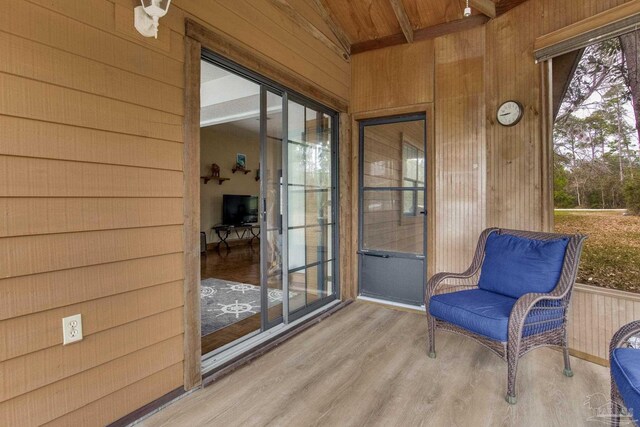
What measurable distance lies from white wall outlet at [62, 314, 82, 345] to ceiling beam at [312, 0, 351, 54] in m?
3.23

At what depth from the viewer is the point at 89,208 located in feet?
5.10

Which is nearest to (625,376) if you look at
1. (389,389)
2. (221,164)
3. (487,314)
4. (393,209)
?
(487,314)

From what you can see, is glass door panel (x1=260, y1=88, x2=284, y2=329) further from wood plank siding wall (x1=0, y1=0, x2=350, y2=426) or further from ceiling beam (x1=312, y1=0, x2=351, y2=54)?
ceiling beam (x1=312, y1=0, x2=351, y2=54)

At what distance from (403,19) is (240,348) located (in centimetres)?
331

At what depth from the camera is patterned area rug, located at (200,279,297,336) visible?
2992mm

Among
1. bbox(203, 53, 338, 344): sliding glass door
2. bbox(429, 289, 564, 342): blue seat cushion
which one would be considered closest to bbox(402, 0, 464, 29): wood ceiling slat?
bbox(203, 53, 338, 344): sliding glass door

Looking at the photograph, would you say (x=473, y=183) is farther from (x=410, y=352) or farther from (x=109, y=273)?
(x=109, y=273)

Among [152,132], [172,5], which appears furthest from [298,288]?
[172,5]

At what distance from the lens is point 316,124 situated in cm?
342

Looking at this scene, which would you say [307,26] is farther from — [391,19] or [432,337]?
[432,337]

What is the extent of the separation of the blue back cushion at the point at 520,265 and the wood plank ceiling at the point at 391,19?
2053 millimetres

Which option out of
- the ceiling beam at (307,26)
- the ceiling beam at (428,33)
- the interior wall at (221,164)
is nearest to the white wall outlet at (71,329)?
the ceiling beam at (307,26)

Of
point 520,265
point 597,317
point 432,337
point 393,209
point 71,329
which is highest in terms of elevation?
point 393,209

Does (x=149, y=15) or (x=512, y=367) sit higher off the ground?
(x=149, y=15)
